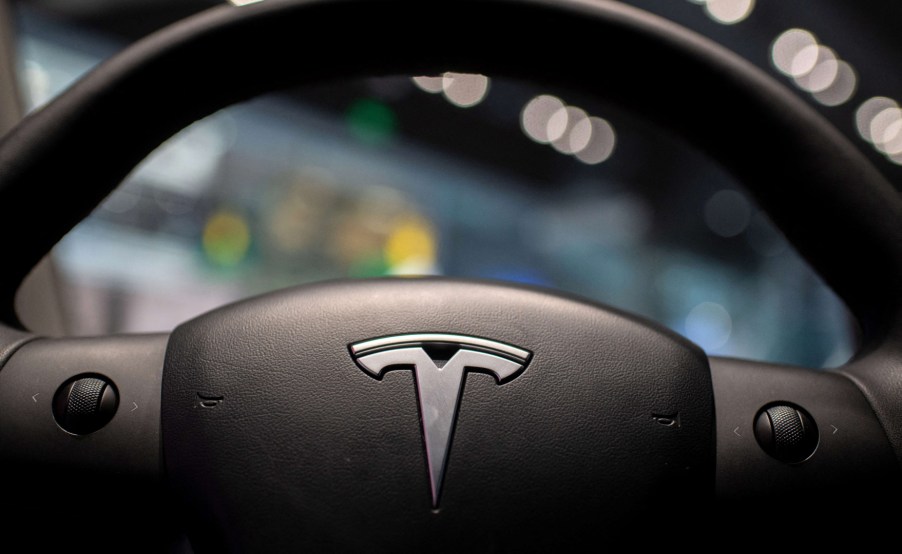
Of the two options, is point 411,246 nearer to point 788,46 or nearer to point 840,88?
point 788,46

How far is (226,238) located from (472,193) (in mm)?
2198

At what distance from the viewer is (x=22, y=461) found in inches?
11.1

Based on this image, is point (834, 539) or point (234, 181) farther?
point (234, 181)

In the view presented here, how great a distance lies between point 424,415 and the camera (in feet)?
0.90

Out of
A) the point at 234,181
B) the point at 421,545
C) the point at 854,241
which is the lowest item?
the point at 421,545

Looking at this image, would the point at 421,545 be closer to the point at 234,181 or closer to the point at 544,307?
the point at 544,307

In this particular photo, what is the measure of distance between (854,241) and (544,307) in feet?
0.52

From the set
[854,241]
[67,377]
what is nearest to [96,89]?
[67,377]

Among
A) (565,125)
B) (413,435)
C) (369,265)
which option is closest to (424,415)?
(413,435)

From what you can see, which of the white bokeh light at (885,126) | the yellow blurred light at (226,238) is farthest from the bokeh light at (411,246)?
the white bokeh light at (885,126)

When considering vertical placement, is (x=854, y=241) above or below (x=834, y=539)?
above

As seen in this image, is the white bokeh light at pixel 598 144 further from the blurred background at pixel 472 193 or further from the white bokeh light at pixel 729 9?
the white bokeh light at pixel 729 9

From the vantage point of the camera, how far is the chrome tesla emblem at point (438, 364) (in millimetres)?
272

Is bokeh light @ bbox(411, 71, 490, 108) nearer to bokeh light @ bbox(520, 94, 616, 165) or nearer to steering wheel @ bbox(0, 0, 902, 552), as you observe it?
bokeh light @ bbox(520, 94, 616, 165)
